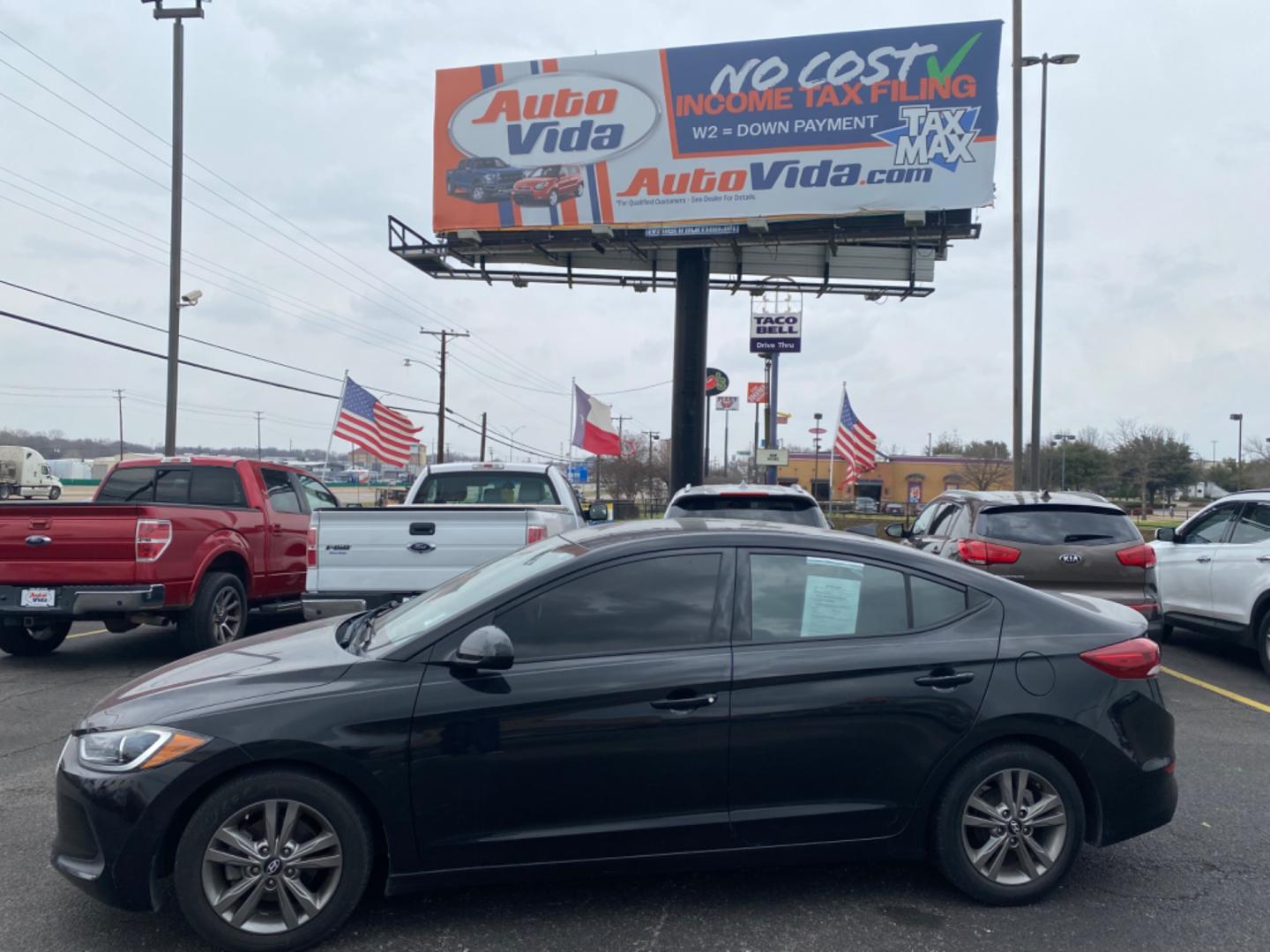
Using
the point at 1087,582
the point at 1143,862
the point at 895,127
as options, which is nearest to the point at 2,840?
the point at 1143,862

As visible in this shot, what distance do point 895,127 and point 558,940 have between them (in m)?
20.1

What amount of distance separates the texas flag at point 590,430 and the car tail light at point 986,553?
2186 centimetres

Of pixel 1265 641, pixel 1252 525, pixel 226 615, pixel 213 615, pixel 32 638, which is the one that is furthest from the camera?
pixel 32 638

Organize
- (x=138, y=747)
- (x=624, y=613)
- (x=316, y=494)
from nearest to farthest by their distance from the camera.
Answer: (x=138, y=747) → (x=624, y=613) → (x=316, y=494)

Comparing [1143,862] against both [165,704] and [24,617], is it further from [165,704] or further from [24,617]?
[24,617]

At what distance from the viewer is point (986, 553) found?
8.28m

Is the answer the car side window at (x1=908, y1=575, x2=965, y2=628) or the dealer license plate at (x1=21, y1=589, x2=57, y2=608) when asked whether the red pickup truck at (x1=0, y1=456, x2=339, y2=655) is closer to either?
the dealer license plate at (x1=21, y1=589, x2=57, y2=608)

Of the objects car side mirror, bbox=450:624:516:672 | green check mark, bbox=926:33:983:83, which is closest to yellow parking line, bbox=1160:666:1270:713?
car side mirror, bbox=450:624:516:672

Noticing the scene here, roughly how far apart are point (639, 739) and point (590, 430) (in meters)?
27.2

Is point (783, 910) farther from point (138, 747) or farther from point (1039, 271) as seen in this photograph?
point (1039, 271)

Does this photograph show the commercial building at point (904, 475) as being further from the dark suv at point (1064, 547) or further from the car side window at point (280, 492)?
the dark suv at point (1064, 547)

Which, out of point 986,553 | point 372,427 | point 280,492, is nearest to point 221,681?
point 986,553

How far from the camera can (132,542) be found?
317 inches

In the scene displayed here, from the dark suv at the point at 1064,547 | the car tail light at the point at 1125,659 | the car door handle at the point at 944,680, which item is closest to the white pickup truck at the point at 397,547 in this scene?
the dark suv at the point at 1064,547
